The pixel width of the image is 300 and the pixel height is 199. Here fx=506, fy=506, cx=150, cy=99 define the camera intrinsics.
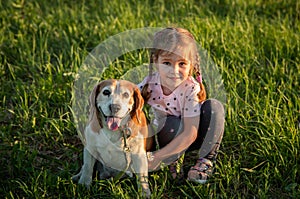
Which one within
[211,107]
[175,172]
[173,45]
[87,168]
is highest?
[173,45]

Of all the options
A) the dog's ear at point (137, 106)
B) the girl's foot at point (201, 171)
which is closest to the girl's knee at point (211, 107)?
the girl's foot at point (201, 171)

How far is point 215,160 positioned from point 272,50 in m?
1.44

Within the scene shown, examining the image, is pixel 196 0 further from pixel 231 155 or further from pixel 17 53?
pixel 231 155

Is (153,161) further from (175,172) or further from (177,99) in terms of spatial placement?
(177,99)

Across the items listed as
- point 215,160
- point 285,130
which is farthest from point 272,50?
point 215,160

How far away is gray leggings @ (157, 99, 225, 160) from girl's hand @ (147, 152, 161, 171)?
0.33 ft

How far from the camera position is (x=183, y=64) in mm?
2480

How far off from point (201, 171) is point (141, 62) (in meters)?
1.10

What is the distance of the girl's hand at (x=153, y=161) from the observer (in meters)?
2.47

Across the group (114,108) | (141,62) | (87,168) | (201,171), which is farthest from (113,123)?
(141,62)

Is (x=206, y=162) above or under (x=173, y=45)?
under

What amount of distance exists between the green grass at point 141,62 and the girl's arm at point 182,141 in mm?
136

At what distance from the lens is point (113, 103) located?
2.13 metres

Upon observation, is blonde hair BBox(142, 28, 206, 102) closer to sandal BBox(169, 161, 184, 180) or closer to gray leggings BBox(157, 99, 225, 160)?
gray leggings BBox(157, 99, 225, 160)
